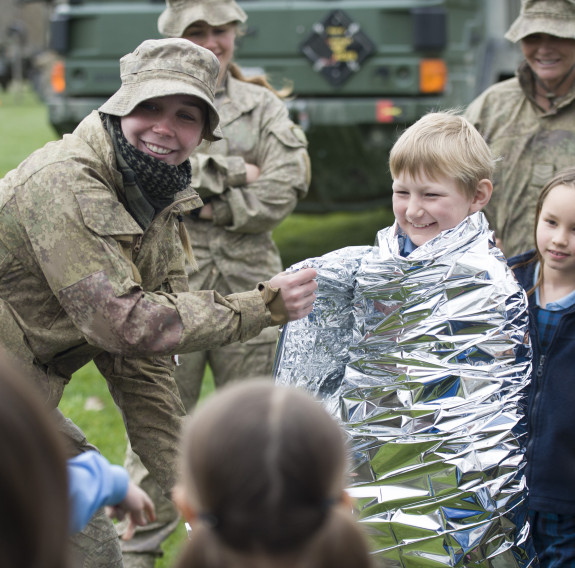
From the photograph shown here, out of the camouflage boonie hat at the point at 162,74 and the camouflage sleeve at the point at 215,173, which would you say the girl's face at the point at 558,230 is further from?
the camouflage sleeve at the point at 215,173

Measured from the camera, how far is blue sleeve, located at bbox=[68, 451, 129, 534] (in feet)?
6.17

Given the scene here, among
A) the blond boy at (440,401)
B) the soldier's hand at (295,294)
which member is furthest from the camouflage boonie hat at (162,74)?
the blond boy at (440,401)

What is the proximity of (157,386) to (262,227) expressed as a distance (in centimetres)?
114

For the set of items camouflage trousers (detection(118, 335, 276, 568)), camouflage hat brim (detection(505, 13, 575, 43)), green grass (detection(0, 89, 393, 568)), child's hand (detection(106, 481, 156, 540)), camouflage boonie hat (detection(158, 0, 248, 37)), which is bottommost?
green grass (detection(0, 89, 393, 568))

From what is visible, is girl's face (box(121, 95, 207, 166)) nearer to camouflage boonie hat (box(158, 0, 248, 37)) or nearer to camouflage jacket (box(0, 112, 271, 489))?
camouflage jacket (box(0, 112, 271, 489))

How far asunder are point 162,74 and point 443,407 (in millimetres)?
1260

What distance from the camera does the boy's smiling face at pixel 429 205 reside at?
2908mm

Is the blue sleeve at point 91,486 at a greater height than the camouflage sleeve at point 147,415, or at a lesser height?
greater

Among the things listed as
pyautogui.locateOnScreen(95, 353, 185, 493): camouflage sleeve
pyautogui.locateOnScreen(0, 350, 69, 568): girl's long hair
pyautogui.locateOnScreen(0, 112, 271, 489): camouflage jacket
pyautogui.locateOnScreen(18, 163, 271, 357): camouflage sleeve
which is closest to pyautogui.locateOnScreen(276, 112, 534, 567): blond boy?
pyautogui.locateOnScreen(0, 112, 271, 489): camouflage jacket

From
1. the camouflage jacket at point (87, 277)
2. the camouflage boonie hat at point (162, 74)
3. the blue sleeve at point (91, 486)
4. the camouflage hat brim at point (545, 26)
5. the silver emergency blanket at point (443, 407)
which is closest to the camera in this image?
the blue sleeve at point (91, 486)

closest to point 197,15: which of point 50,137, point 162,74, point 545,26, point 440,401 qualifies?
point 162,74

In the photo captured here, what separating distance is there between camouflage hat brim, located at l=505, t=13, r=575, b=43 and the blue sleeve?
304 cm

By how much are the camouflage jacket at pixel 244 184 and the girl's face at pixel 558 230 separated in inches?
54.5

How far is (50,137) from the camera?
17.7 metres
